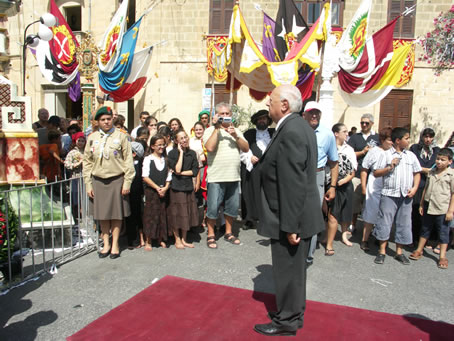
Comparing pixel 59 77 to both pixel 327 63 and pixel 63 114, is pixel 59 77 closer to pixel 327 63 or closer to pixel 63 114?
pixel 63 114

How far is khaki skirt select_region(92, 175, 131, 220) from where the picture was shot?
4.67 meters

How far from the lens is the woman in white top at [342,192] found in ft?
17.0

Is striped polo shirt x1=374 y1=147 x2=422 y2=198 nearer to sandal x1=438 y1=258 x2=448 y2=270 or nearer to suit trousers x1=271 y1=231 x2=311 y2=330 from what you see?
sandal x1=438 y1=258 x2=448 y2=270

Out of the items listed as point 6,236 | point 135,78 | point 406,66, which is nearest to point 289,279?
point 6,236

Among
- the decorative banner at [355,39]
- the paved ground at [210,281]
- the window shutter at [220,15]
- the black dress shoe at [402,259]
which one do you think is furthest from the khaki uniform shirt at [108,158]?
the window shutter at [220,15]

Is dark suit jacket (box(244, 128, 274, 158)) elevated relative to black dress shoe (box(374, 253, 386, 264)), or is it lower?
elevated

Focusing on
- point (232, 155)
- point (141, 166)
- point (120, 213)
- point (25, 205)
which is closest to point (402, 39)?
point (232, 155)

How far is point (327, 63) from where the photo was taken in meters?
6.38

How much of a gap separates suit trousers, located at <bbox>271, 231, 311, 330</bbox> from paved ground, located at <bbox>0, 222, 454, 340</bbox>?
89 centimetres

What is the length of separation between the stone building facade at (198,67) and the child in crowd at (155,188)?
782 cm

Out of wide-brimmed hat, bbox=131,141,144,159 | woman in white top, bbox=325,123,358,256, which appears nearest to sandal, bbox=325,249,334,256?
woman in white top, bbox=325,123,358,256

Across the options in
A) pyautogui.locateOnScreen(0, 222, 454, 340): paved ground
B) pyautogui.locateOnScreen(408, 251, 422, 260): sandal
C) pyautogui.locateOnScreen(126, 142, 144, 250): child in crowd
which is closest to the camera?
pyautogui.locateOnScreen(0, 222, 454, 340): paved ground

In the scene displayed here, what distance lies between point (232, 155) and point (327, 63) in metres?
2.52

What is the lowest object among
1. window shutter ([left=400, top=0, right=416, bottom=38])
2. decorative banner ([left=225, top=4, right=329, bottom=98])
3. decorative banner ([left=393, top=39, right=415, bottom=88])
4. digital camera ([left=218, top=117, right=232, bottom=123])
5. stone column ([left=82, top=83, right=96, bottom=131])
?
digital camera ([left=218, top=117, right=232, bottom=123])
